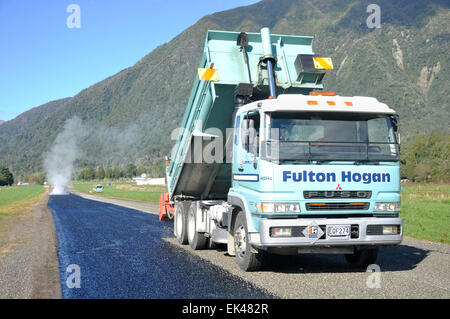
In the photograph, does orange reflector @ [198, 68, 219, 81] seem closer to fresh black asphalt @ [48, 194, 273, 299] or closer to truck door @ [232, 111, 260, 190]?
truck door @ [232, 111, 260, 190]

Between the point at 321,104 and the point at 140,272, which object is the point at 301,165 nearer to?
the point at 321,104

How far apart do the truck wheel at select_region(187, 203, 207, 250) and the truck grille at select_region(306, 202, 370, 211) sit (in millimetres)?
4165

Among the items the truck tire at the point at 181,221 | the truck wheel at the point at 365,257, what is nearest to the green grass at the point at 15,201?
the truck tire at the point at 181,221

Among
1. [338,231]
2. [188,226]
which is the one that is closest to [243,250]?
[338,231]

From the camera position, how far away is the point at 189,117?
10500 mm

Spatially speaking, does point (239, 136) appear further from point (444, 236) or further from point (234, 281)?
point (444, 236)

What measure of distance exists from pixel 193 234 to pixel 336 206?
4.69 metres

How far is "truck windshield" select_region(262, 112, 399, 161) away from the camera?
6.98m

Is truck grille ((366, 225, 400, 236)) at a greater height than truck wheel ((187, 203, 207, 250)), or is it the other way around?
truck grille ((366, 225, 400, 236))

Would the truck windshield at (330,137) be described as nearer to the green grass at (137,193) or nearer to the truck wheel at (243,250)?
the truck wheel at (243,250)

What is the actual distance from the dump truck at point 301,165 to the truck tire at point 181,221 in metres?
2.82

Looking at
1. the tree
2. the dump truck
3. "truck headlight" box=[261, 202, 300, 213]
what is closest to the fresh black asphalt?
the dump truck

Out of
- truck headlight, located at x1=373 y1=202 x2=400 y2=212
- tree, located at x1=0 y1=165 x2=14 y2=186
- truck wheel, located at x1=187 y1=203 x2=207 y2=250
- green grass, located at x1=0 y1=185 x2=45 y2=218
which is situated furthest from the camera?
tree, located at x1=0 y1=165 x2=14 y2=186

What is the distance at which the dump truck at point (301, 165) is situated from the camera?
22.5ft
